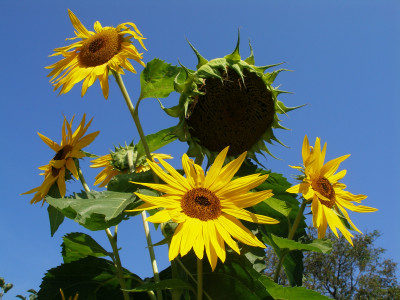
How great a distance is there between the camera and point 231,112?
202 cm

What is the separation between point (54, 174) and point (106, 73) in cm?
50

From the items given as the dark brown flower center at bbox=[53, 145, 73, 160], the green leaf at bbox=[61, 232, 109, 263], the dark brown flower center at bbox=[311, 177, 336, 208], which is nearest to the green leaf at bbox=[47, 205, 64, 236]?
the green leaf at bbox=[61, 232, 109, 263]

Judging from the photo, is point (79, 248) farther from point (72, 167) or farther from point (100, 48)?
point (100, 48)

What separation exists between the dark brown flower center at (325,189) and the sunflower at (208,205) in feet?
1.48

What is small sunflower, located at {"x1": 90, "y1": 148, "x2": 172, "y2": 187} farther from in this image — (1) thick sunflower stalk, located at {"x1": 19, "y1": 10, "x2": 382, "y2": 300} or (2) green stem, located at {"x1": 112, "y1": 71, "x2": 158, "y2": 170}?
(2) green stem, located at {"x1": 112, "y1": 71, "x2": 158, "y2": 170}

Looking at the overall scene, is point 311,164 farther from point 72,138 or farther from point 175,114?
point 72,138

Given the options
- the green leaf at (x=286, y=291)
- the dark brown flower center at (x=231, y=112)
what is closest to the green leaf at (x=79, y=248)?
the dark brown flower center at (x=231, y=112)

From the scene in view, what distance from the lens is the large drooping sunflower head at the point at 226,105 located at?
76.7 inches

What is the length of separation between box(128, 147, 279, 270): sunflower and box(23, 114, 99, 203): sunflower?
695 millimetres

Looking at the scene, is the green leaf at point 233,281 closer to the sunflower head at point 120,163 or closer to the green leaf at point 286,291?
the green leaf at point 286,291

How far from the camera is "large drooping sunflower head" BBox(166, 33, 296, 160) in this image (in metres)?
1.95

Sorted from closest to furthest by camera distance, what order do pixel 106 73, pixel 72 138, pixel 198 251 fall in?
pixel 198 251, pixel 106 73, pixel 72 138

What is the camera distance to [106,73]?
2045 millimetres

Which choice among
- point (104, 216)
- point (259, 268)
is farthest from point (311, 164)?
point (104, 216)
